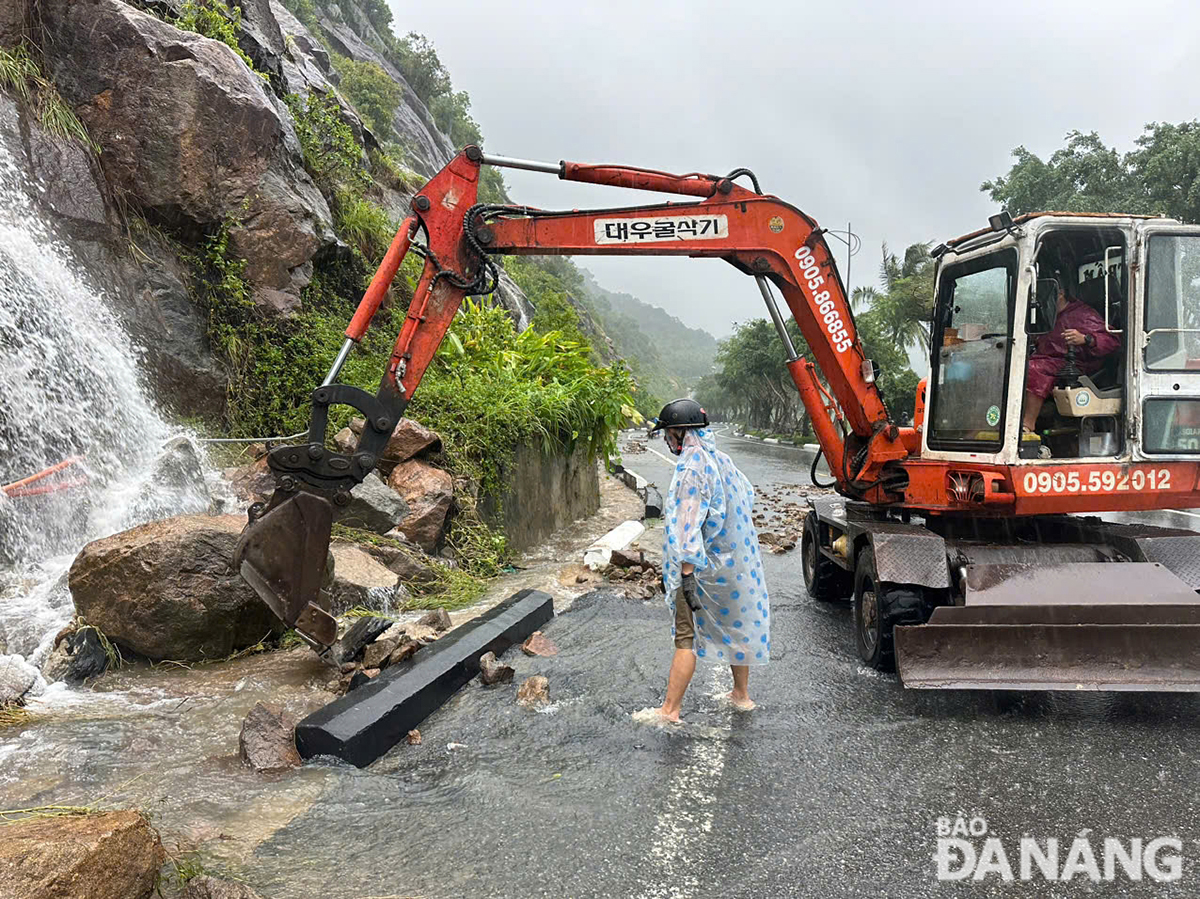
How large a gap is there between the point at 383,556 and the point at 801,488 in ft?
40.9

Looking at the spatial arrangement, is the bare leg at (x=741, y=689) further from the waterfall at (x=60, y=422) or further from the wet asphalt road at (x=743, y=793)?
the waterfall at (x=60, y=422)

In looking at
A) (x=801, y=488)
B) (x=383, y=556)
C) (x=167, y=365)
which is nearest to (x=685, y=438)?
(x=383, y=556)

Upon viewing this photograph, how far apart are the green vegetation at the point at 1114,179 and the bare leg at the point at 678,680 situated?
28137mm

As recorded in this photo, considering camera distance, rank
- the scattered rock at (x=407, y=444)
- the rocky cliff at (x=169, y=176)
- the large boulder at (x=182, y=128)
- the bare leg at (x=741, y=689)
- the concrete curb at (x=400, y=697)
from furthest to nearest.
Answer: the large boulder at (x=182, y=128)
the rocky cliff at (x=169, y=176)
the scattered rock at (x=407, y=444)
the bare leg at (x=741, y=689)
the concrete curb at (x=400, y=697)

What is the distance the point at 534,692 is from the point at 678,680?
0.90m

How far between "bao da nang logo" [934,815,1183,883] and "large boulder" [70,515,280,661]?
4.30m

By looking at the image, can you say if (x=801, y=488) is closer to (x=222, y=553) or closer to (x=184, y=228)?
(x=184, y=228)

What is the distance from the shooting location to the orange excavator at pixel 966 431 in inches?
177

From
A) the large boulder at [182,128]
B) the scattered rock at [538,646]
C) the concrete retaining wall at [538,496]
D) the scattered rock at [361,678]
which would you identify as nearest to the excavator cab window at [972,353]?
the scattered rock at [538,646]

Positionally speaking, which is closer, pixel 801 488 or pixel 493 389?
pixel 493 389

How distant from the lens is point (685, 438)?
460cm

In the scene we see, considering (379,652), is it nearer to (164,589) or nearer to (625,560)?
(164,589)

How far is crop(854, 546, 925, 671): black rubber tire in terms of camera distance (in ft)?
16.1

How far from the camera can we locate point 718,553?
456cm
